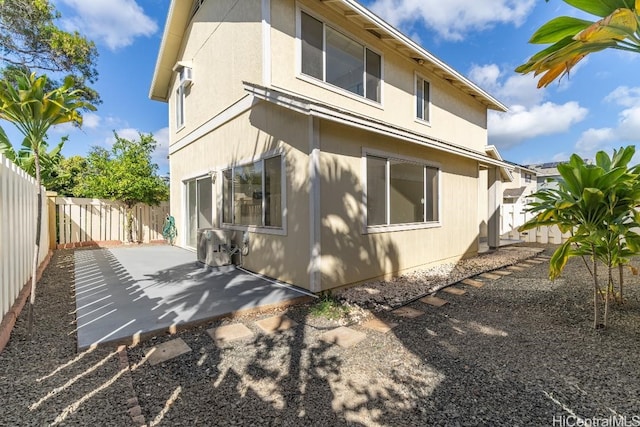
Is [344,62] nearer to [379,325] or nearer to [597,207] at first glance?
[597,207]

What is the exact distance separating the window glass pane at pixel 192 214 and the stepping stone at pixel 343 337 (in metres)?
7.55

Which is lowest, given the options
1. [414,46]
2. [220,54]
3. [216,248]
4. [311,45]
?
→ [216,248]

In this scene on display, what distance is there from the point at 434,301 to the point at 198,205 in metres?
7.87

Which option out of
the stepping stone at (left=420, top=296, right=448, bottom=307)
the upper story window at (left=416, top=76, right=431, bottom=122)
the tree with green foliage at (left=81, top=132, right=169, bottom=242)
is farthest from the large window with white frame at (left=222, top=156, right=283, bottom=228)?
the tree with green foliage at (left=81, top=132, right=169, bottom=242)

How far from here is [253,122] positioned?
6754 mm

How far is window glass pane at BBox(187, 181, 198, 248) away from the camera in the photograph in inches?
404

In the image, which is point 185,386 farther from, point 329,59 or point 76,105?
point 329,59

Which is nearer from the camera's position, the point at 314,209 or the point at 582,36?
the point at 582,36

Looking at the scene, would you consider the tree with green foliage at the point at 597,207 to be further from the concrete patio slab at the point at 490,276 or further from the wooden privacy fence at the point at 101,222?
the wooden privacy fence at the point at 101,222

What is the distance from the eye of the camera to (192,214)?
415 inches

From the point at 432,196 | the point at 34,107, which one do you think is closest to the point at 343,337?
the point at 34,107

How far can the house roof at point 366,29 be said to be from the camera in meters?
6.86

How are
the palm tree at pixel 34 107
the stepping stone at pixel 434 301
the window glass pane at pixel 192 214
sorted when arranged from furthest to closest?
the window glass pane at pixel 192 214
the stepping stone at pixel 434 301
the palm tree at pixel 34 107

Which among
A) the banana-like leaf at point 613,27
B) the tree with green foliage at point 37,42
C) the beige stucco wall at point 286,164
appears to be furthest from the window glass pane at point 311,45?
the tree with green foliage at point 37,42
